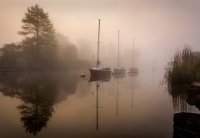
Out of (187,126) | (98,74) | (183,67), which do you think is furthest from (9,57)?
(187,126)

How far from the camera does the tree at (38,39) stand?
77.0 ft

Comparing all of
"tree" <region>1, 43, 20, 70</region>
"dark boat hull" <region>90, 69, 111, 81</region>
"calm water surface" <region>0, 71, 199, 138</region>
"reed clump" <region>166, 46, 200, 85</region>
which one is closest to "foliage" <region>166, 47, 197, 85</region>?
"reed clump" <region>166, 46, 200, 85</region>

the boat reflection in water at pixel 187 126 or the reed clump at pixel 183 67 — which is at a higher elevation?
the reed clump at pixel 183 67

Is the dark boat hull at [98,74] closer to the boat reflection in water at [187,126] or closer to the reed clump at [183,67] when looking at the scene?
the reed clump at [183,67]

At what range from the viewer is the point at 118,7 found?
19.9 meters

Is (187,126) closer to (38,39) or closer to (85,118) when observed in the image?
(85,118)

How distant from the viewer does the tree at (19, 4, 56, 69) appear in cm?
2348

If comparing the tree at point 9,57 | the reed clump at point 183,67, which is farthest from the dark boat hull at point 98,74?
the reed clump at point 183,67

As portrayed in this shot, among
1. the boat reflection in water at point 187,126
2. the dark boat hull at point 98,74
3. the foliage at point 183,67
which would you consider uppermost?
the foliage at point 183,67

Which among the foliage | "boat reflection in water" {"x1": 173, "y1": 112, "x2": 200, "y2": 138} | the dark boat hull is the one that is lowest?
the dark boat hull

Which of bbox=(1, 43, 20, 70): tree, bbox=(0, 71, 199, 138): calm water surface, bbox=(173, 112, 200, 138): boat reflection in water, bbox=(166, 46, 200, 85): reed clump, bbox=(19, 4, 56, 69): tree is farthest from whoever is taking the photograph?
bbox=(19, 4, 56, 69): tree

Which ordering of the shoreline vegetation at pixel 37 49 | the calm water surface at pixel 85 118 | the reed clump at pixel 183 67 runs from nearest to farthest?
the calm water surface at pixel 85 118
the reed clump at pixel 183 67
the shoreline vegetation at pixel 37 49

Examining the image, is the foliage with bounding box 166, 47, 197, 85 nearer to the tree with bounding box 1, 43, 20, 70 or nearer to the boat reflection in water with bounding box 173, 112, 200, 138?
the boat reflection in water with bounding box 173, 112, 200, 138

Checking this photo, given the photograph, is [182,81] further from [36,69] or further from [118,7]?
[36,69]
